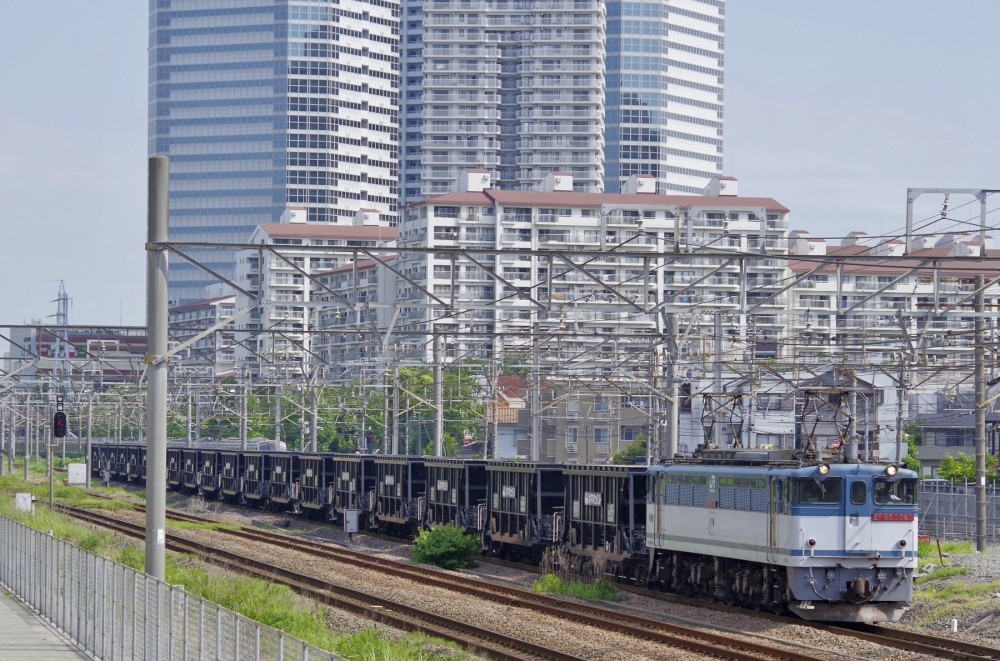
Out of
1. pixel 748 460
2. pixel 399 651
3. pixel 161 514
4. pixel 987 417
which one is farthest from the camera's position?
pixel 987 417

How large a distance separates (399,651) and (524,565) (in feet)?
62.1

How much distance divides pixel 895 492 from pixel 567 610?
614 cm

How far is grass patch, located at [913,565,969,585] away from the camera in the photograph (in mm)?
29172

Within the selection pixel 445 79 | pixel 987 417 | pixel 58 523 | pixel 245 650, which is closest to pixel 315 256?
pixel 445 79

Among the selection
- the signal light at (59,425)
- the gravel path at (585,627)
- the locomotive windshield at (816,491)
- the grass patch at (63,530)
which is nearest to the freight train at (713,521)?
the locomotive windshield at (816,491)

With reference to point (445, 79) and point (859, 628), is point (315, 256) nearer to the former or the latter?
point (445, 79)

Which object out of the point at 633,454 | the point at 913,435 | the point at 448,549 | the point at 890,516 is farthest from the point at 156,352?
the point at 913,435

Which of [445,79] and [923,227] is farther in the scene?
[445,79]

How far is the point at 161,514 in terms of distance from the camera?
20.5 meters

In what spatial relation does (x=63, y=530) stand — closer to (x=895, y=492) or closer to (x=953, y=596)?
(x=895, y=492)

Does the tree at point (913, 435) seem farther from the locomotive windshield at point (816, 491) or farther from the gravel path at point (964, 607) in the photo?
the locomotive windshield at point (816, 491)

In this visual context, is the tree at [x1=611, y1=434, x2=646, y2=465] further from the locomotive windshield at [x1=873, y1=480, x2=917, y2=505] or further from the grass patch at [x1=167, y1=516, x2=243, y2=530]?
the locomotive windshield at [x1=873, y1=480, x2=917, y2=505]

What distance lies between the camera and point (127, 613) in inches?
698

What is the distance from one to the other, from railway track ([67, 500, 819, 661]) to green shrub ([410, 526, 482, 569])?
3.65ft
